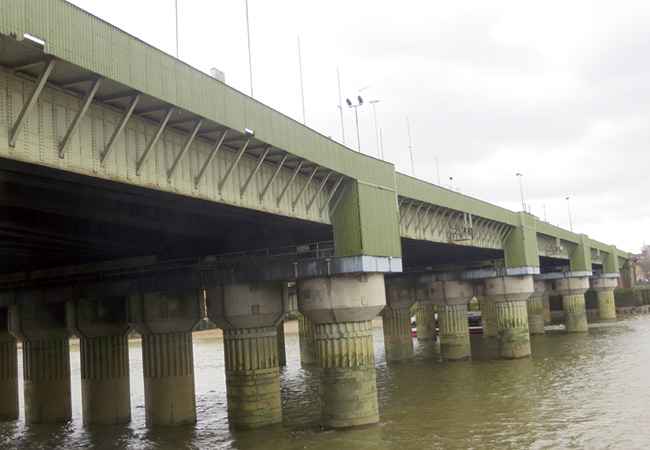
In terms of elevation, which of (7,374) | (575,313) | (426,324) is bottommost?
(426,324)

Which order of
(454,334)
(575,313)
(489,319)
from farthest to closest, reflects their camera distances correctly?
1. (489,319)
2. (575,313)
3. (454,334)

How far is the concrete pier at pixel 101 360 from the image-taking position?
34.3m

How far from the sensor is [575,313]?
8106 centimetres

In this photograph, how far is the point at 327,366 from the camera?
27547mm

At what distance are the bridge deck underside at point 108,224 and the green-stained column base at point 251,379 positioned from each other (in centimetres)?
437

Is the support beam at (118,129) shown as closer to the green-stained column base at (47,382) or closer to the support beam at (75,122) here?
the support beam at (75,122)

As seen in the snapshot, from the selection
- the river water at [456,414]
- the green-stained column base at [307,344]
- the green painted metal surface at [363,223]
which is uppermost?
the green painted metal surface at [363,223]

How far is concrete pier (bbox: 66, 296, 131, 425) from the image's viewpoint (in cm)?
3428

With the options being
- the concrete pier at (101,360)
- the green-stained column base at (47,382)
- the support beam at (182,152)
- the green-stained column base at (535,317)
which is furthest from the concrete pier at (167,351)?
the green-stained column base at (535,317)

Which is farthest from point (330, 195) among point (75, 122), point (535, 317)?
point (535, 317)

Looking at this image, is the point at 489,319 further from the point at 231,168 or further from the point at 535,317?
the point at 231,168

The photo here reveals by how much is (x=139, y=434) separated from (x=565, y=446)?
62.3 ft

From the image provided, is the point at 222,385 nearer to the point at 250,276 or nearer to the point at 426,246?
the point at 426,246

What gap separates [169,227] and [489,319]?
63.5 metres
